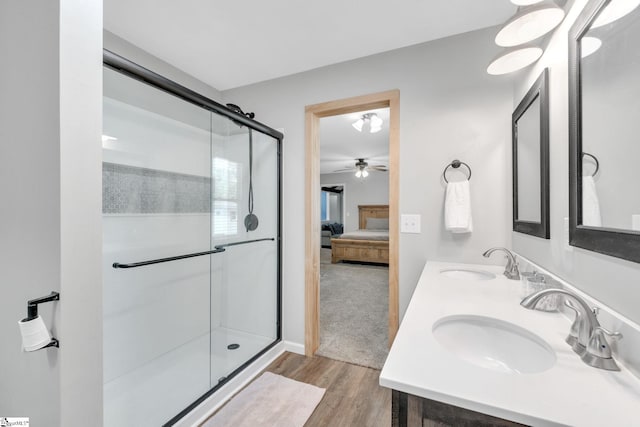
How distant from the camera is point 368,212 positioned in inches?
326

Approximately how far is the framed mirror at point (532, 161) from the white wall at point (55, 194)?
5.87ft

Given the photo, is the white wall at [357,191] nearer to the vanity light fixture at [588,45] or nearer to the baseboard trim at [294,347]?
the baseboard trim at [294,347]

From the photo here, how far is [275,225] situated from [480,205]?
162cm

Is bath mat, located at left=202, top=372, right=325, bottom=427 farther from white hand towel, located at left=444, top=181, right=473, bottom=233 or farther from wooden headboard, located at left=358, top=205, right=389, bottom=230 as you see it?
wooden headboard, located at left=358, top=205, right=389, bottom=230

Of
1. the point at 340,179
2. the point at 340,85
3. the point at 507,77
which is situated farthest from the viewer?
the point at 340,179

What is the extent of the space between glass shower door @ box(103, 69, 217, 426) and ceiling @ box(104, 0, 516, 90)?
42 cm

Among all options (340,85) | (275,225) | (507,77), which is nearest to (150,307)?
(275,225)

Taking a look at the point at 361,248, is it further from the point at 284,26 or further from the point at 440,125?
the point at 284,26

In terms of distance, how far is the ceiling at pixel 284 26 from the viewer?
5.07 feet

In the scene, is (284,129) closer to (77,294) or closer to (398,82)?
(398,82)

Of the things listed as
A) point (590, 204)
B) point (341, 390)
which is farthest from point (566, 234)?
point (341, 390)

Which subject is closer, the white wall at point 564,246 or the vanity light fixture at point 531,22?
the white wall at point 564,246

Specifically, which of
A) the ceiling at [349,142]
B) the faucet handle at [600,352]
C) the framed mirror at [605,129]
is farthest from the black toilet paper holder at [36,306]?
the ceiling at [349,142]

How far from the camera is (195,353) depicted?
2.03 metres
